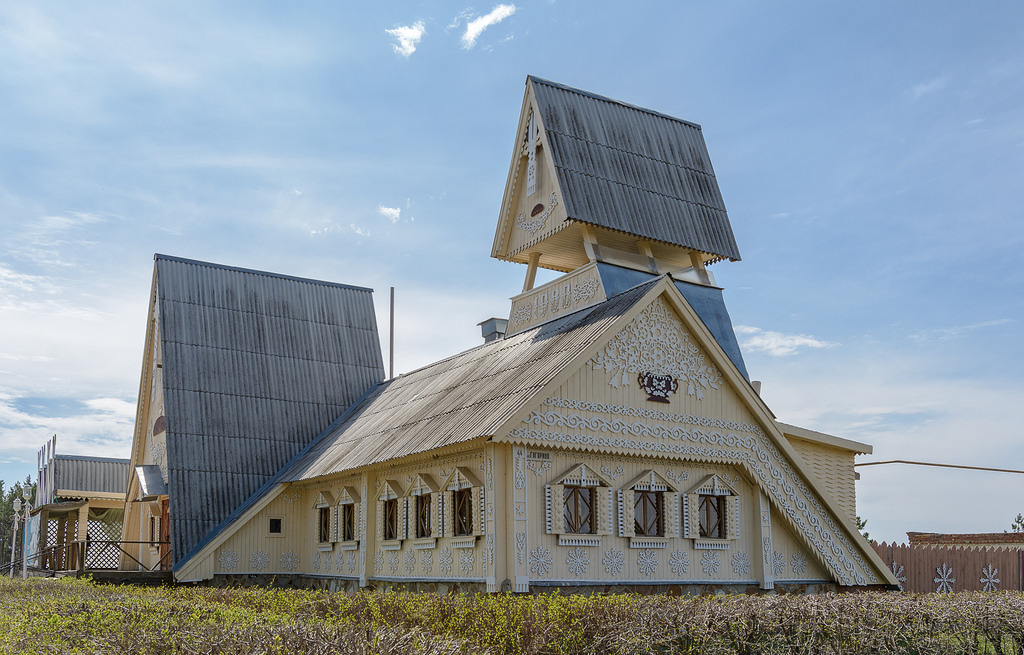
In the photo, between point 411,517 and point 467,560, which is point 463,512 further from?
point 411,517

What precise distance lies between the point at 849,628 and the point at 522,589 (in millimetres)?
6370

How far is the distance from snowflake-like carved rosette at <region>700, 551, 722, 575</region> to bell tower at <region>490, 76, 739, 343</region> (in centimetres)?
730

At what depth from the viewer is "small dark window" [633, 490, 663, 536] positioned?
731 inches

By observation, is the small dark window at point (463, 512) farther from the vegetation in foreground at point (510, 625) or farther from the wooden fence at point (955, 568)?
the wooden fence at point (955, 568)

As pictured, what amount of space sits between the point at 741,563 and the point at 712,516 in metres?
1.09

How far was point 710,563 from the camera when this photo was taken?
19.2 m

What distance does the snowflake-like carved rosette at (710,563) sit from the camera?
1909cm

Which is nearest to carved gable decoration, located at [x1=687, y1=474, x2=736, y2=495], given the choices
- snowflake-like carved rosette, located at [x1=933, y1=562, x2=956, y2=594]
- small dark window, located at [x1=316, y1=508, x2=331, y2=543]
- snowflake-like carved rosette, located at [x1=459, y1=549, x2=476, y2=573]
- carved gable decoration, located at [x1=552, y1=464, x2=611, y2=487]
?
carved gable decoration, located at [x1=552, y1=464, x2=611, y2=487]

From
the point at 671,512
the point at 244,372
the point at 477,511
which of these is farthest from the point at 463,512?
the point at 244,372

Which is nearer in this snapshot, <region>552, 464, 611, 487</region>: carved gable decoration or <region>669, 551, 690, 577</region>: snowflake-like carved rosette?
<region>552, 464, 611, 487</region>: carved gable decoration

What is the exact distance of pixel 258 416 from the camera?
93.6 feet

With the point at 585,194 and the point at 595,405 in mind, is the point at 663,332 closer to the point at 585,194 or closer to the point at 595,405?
the point at 595,405

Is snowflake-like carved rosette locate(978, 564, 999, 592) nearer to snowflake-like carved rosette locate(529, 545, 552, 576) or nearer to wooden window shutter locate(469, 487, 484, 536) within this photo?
snowflake-like carved rosette locate(529, 545, 552, 576)

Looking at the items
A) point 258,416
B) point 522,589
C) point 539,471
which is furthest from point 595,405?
point 258,416
